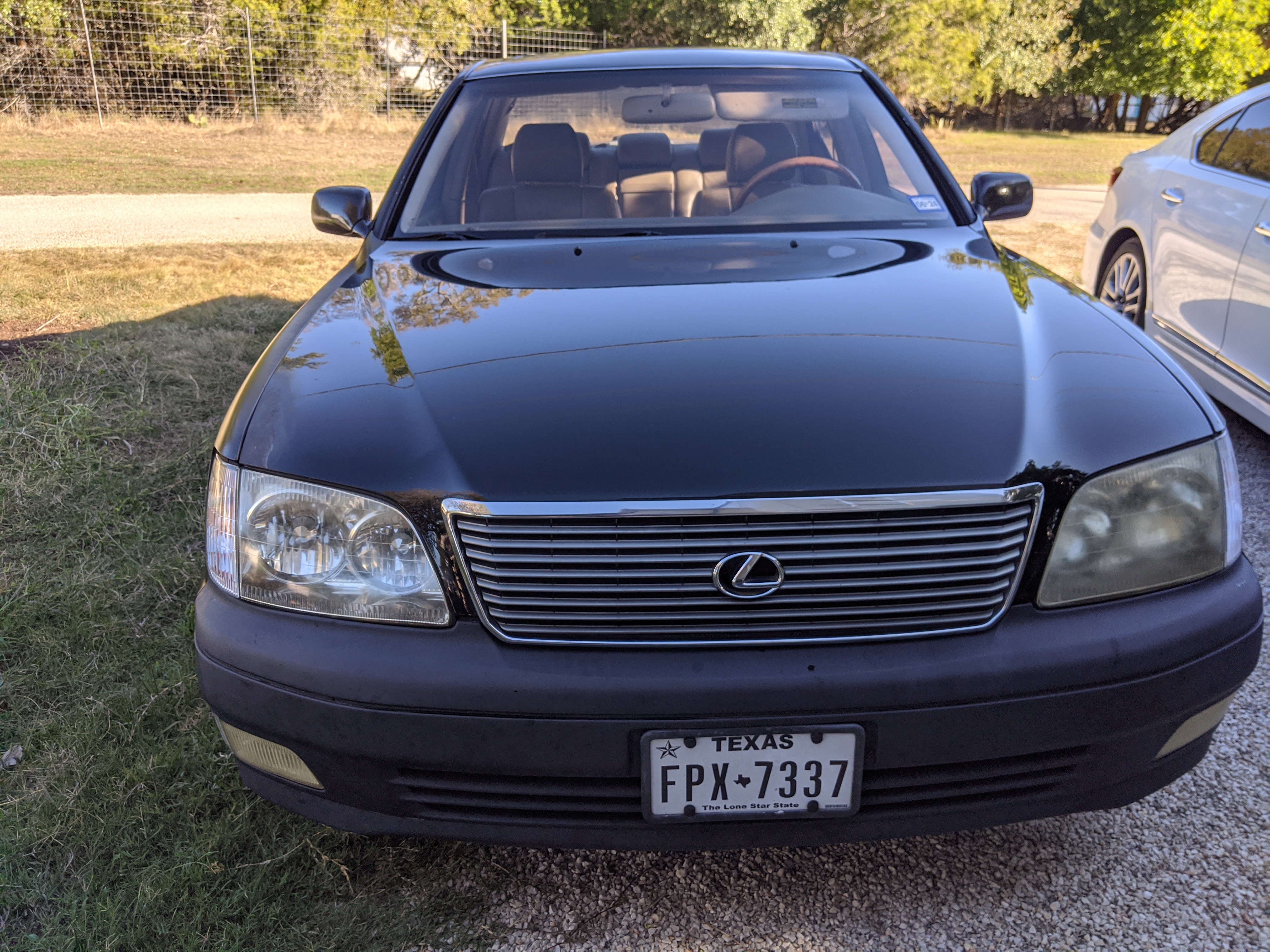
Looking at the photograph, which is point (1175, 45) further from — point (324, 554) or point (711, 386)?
point (324, 554)

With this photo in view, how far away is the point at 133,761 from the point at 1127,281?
15.0ft

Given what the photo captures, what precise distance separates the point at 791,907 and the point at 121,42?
692 inches

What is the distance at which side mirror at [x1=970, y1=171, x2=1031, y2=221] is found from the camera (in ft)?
9.94

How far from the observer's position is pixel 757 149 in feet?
9.77

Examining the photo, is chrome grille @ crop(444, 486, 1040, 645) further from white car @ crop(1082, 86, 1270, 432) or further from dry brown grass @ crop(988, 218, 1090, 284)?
dry brown grass @ crop(988, 218, 1090, 284)

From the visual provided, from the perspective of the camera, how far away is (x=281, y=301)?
19.7ft

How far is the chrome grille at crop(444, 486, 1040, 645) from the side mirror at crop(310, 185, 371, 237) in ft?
5.76

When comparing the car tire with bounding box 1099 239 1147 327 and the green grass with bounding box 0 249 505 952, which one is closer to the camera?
the green grass with bounding box 0 249 505 952

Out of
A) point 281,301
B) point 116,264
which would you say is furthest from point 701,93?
point 116,264

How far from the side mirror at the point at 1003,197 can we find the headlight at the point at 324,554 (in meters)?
2.14

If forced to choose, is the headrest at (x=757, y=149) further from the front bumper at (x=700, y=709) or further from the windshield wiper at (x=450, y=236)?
the front bumper at (x=700, y=709)

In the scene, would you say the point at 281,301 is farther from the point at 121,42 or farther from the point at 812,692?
the point at 121,42

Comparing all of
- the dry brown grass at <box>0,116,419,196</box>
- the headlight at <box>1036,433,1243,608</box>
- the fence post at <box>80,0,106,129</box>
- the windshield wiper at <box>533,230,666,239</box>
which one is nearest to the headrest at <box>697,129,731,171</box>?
the windshield wiper at <box>533,230,666,239</box>

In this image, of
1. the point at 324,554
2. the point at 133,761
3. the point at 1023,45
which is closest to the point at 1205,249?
the point at 324,554
